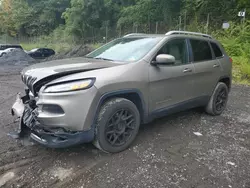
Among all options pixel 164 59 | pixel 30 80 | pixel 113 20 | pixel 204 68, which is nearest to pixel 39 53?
pixel 113 20

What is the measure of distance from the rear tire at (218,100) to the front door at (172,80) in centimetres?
84

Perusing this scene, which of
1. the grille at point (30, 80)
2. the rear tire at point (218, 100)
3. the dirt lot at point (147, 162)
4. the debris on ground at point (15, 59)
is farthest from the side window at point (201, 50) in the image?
the debris on ground at point (15, 59)

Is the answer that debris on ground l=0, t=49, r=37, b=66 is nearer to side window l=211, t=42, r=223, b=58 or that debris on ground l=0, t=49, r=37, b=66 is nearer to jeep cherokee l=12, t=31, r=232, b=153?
jeep cherokee l=12, t=31, r=232, b=153

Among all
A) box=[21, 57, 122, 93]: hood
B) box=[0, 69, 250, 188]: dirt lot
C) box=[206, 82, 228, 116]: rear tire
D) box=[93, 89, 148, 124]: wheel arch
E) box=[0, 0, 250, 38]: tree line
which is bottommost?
box=[0, 69, 250, 188]: dirt lot

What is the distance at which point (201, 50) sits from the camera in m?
4.43

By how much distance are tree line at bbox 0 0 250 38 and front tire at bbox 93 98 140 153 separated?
16538mm

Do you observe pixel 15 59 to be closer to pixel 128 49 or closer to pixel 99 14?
pixel 128 49

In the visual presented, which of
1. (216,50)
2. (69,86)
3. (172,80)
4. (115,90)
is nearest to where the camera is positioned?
(69,86)

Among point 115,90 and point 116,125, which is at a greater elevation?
point 115,90

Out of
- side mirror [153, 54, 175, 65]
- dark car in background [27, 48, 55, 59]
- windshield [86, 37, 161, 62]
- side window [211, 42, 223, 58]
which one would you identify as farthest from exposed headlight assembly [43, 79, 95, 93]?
dark car in background [27, 48, 55, 59]

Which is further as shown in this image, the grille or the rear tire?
the rear tire

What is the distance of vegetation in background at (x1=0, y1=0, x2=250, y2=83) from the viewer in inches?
543

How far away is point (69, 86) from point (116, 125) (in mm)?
867

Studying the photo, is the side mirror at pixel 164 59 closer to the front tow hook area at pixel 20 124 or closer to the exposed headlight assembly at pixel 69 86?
the exposed headlight assembly at pixel 69 86
